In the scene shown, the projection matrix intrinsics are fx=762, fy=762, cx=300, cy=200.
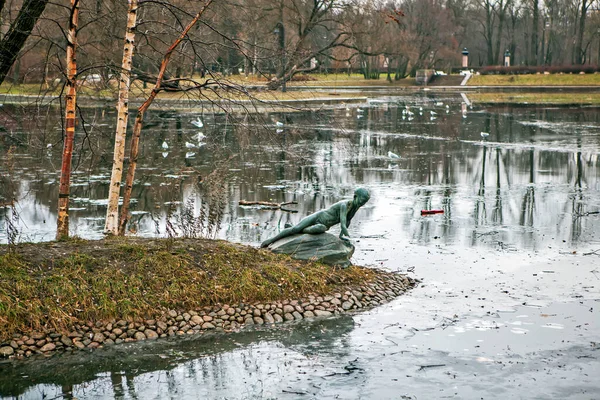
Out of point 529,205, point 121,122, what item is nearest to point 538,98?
point 529,205

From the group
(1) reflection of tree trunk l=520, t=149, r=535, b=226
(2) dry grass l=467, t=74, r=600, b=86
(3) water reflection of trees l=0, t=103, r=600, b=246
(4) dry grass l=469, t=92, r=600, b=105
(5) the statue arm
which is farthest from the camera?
(2) dry grass l=467, t=74, r=600, b=86

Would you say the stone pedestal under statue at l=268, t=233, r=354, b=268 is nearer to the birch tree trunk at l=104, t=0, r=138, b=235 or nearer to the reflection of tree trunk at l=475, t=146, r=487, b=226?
the birch tree trunk at l=104, t=0, r=138, b=235

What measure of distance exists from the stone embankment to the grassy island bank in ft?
0.05

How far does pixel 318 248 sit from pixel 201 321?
2.95 meters

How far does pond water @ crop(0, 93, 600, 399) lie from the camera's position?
9375mm

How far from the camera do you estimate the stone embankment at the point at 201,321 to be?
10.2 meters

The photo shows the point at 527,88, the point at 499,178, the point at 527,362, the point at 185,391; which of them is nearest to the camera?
the point at 185,391

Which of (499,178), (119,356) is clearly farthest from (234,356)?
(499,178)

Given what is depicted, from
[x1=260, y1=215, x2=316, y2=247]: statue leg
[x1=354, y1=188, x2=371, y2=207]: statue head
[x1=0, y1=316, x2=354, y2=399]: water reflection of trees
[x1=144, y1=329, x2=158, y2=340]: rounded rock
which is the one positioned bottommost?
[x1=0, y1=316, x2=354, y2=399]: water reflection of trees

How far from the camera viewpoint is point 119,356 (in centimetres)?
1011

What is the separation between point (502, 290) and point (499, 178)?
11684 mm

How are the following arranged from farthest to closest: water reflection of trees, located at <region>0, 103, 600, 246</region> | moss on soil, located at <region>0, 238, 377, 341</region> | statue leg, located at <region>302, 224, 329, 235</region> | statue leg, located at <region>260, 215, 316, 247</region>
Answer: water reflection of trees, located at <region>0, 103, 600, 246</region>
statue leg, located at <region>260, 215, 316, 247</region>
statue leg, located at <region>302, 224, 329, 235</region>
moss on soil, located at <region>0, 238, 377, 341</region>

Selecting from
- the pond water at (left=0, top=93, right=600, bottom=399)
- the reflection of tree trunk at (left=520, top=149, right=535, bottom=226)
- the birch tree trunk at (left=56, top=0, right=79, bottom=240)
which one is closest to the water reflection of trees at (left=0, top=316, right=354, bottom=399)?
the pond water at (left=0, top=93, right=600, bottom=399)

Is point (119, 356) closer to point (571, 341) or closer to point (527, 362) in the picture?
point (527, 362)
